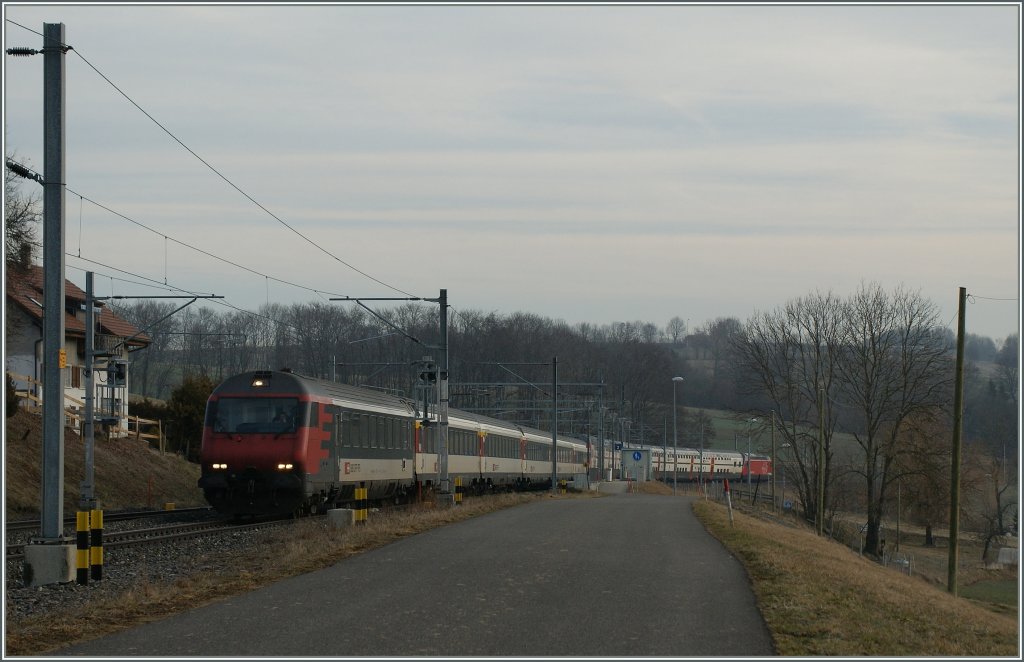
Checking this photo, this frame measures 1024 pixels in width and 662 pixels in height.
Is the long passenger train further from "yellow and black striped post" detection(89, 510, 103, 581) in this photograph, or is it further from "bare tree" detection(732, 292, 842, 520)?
"bare tree" detection(732, 292, 842, 520)

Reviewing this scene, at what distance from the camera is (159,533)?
23.7m

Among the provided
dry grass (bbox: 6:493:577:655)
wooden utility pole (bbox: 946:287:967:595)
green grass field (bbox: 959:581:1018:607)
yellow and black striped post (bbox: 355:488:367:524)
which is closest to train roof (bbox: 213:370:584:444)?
dry grass (bbox: 6:493:577:655)

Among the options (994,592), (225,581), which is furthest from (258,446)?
(994,592)

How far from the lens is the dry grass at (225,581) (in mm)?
10898

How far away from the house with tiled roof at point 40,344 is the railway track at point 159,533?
1784cm

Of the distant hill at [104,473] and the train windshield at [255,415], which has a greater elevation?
the train windshield at [255,415]

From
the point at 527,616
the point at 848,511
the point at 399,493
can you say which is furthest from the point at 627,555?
the point at 848,511

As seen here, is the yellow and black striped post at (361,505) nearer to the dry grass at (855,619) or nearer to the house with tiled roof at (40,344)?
the dry grass at (855,619)

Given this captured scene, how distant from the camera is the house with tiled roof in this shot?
44.7 metres

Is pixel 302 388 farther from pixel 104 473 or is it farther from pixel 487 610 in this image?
pixel 104 473

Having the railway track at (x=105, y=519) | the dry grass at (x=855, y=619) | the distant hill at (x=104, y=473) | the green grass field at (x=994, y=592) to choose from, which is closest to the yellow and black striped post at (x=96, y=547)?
the dry grass at (x=855, y=619)

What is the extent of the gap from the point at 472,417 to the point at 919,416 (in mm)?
24641

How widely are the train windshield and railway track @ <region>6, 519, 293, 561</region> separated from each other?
83.5 inches

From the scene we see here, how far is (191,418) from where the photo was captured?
56375mm
